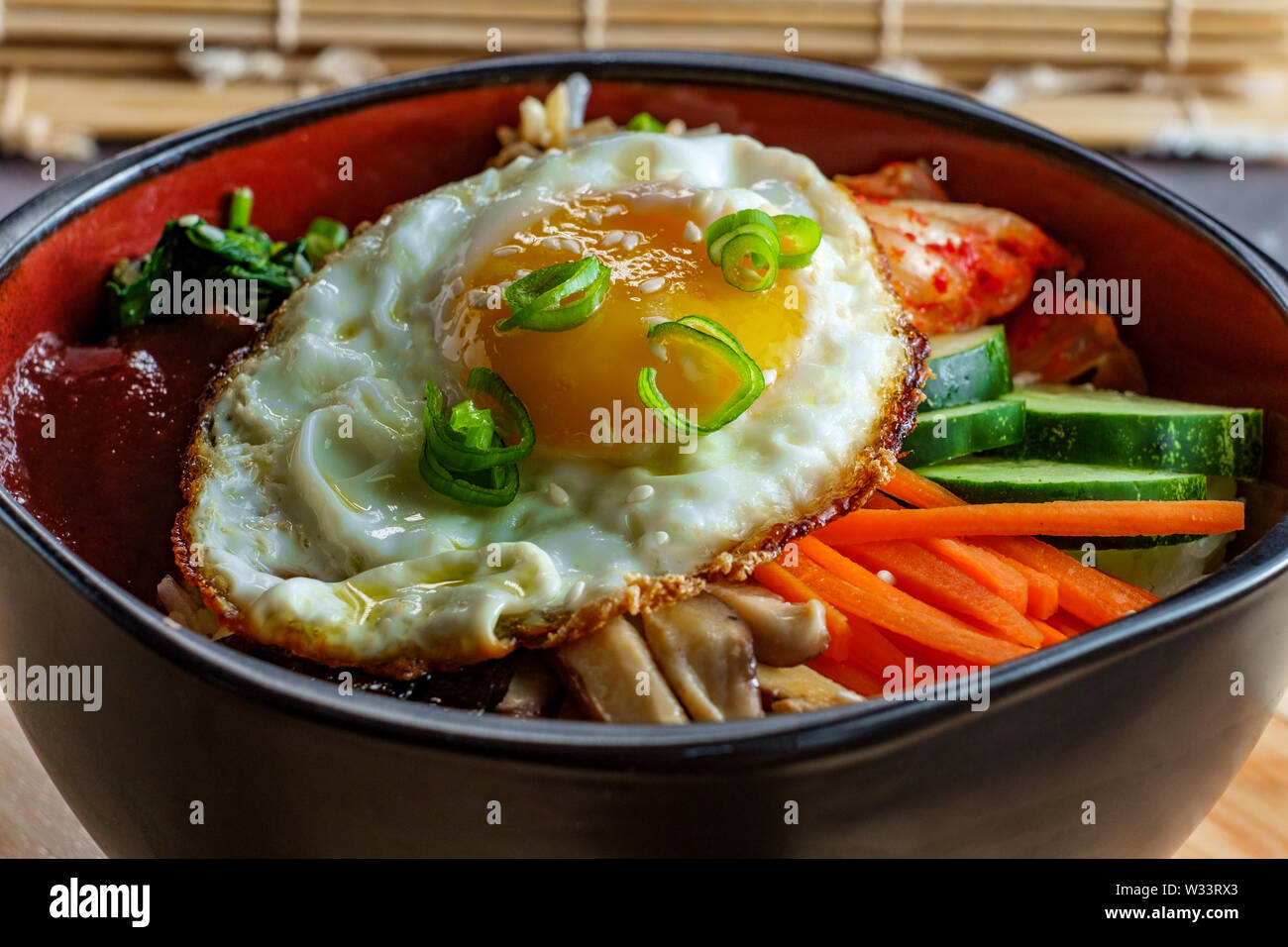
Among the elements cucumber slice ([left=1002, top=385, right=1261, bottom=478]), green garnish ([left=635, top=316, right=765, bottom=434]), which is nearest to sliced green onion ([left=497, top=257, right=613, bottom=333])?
green garnish ([left=635, top=316, right=765, bottom=434])

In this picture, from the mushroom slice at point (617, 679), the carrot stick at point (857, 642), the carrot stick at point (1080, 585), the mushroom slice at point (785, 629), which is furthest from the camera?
the carrot stick at point (1080, 585)

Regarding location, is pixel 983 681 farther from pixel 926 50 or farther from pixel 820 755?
pixel 926 50

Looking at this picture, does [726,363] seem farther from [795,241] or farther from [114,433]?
[114,433]

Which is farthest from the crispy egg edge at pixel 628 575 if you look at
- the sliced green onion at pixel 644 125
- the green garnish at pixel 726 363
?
the sliced green onion at pixel 644 125

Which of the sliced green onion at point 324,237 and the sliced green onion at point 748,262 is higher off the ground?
the sliced green onion at point 324,237

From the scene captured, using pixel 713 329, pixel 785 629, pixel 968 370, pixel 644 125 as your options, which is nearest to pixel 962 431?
pixel 968 370

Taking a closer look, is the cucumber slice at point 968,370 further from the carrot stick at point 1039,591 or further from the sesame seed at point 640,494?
the sesame seed at point 640,494
